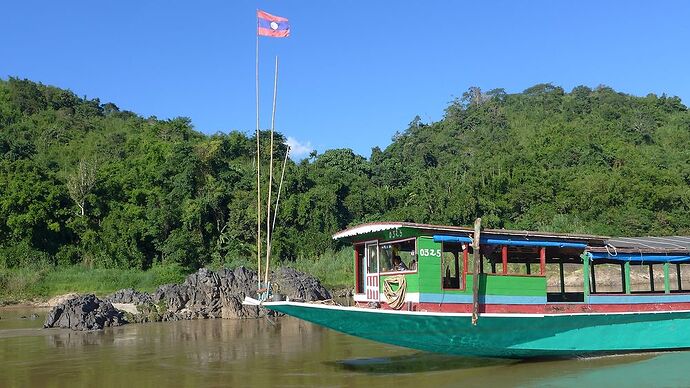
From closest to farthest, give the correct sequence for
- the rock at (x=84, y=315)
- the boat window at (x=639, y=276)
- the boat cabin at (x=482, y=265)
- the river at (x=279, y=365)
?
1. the river at (x=279, y=365)
2. the boat cabin at (x=482, y=265)
3. the rock at (x=84, y=315)
4. the boat window at (x=639, y=276)

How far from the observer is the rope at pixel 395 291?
11328 millimetres

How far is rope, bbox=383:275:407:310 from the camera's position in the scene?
11.3 m

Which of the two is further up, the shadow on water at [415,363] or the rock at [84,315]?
the rock at [84,315]

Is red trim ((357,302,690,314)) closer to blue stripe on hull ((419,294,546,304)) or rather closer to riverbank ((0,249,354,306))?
blue stripe on hull ((419,294,546,304))

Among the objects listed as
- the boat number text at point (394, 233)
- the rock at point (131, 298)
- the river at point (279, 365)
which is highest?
the boat number text at point (394, 233)

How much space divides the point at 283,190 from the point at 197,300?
1922cm

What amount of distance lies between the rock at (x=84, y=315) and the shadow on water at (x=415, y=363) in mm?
10861

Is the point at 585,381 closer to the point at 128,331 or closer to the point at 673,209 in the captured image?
the point at 128,331

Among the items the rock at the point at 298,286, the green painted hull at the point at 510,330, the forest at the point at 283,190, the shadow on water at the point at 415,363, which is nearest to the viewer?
the green painted hull at the point at 510,330

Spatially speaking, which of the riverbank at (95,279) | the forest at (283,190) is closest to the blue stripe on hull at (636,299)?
the riverbank at (95,279)

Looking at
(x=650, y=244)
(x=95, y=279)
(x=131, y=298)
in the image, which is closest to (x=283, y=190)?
(x=95, y=279)

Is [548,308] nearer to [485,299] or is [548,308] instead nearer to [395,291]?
[485,299]

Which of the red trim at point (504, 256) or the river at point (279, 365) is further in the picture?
the red trim at point (504, 256)

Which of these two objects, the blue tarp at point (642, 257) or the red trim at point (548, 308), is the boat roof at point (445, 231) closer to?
the blue tarp at point (642, 257)
